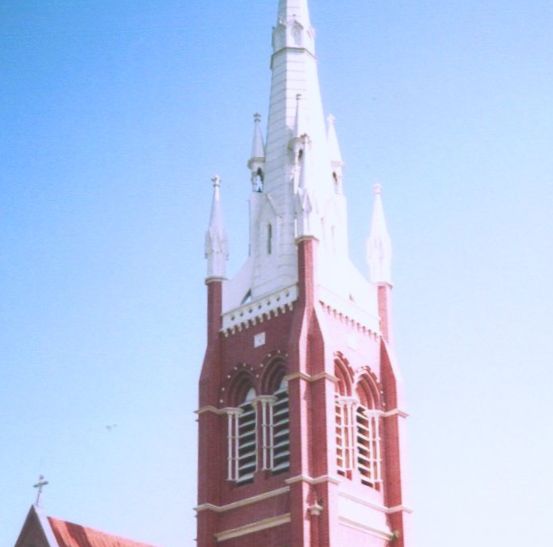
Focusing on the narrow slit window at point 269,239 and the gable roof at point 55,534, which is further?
the narrow slit window at point 269,239

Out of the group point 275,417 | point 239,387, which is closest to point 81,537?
point 275,417

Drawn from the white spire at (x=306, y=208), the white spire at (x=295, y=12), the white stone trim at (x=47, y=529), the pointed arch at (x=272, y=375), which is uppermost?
the white spire at (x=295, y=12)

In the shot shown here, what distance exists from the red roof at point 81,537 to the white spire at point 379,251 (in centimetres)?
1437

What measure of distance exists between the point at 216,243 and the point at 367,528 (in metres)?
12.9

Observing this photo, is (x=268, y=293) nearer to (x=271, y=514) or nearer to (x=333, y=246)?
(x=333, y=246)

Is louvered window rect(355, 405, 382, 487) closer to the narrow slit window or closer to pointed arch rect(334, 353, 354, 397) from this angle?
pointed arch rect(334, 353, 354, 397)

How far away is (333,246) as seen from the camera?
59.5 metres

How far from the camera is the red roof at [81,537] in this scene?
163 ft

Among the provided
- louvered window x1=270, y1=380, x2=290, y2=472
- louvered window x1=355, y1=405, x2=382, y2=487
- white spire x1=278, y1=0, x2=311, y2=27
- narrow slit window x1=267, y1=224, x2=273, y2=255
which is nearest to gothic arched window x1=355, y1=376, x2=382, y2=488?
louvered window x1=355, y1=405, x2=382, y2=487

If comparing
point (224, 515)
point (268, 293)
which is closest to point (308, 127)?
point (268, 293)

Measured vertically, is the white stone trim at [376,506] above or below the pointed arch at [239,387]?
below

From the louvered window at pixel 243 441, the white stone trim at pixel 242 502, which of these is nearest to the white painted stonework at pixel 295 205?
the louvered window at pixel 243 441

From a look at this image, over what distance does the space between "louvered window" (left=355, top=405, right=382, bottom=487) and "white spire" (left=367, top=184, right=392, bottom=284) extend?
19.9ft

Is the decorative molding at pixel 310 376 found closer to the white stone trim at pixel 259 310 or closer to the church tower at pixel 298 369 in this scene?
the church tower at pixel 298 369
